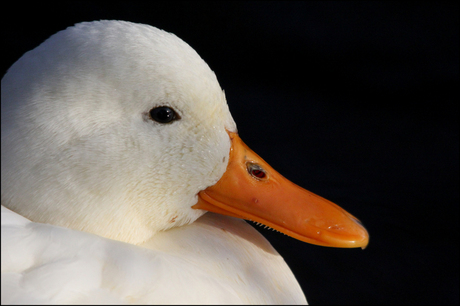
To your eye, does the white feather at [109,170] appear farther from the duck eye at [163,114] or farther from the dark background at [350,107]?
the dark background at [350,107]

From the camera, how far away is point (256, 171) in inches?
86.7

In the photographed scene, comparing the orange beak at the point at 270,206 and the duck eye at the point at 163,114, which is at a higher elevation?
the duck eye at the point at 163,114

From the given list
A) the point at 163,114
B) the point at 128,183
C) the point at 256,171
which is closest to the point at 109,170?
the point at 128,183

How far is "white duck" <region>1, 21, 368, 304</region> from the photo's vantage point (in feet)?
5.63

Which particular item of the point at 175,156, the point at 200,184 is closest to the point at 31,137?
the point at 175,156

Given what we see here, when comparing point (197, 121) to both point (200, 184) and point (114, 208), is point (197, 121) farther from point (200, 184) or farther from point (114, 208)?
point (114, 208)

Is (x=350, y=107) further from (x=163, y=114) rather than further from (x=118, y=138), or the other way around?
(x=118, y=138)

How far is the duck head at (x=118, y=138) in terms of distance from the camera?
182 centimetres

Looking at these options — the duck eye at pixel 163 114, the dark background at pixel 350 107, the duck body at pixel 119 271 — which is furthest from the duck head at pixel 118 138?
the dark background at pixel 350 107

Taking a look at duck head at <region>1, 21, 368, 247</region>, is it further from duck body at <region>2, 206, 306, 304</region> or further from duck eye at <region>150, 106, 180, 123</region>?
duck body at <region>2, 206, 306, 304</region>

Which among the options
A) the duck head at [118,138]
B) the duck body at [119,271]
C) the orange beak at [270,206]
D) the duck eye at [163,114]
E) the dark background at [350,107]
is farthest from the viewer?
the dark background at [350,107]

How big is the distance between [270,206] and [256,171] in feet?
0.49

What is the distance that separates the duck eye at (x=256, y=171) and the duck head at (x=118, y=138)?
0.06 metres

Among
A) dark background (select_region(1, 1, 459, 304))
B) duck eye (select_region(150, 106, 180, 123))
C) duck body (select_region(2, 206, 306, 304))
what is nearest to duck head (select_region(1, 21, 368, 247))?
duck eye (select_region(150, 106, 180, 123))
